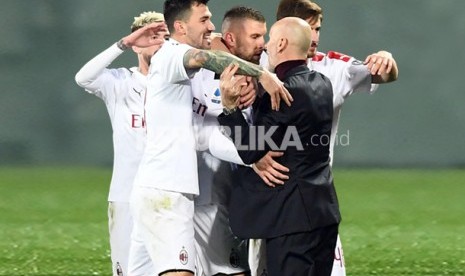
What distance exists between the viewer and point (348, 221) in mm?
14523

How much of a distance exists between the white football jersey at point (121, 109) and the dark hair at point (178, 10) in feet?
4.28

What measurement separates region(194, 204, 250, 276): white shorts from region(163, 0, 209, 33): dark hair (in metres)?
1.01

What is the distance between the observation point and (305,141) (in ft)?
17.7

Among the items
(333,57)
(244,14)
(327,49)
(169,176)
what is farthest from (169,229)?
(327,49)

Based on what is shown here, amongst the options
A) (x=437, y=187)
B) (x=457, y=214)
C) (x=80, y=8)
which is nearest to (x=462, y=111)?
(x=437, y=187)

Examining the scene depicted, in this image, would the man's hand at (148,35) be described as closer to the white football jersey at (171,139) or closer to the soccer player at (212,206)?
the soccer player at (212,206)

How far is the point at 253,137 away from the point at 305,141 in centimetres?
25

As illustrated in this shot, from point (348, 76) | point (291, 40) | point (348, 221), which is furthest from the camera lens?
point (348, 221)

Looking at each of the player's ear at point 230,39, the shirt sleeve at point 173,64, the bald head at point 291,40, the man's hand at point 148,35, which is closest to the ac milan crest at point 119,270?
the man's hand at point 148,35

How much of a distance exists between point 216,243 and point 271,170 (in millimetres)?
858

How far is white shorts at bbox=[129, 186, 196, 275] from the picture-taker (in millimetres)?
5719

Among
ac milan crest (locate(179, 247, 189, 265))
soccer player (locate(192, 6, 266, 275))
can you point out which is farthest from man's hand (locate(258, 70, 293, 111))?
ac milan crest (locate(179, 247, 189, 265))

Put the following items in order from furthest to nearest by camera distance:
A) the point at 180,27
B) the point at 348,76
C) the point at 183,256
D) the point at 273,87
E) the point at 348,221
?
the point at 348,221 < the point at 348,76 < the point at 180,27 < the point at 183,256 < the point at 273,87

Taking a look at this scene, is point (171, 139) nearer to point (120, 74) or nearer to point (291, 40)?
point (291, 40)
